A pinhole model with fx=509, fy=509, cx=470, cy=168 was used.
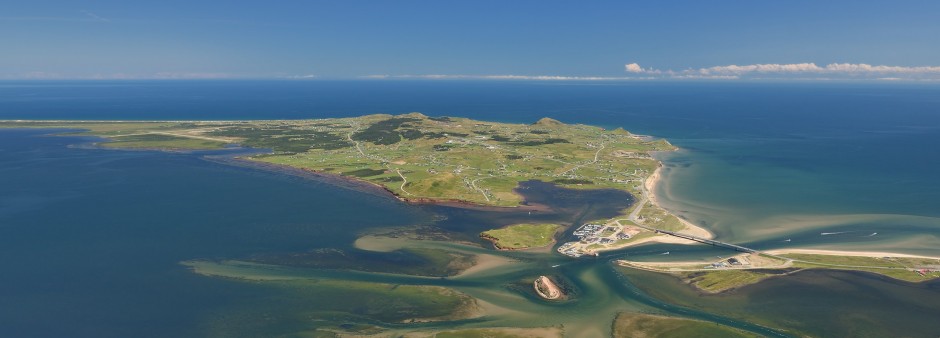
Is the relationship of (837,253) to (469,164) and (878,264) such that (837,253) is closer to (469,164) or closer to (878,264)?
(878,264)

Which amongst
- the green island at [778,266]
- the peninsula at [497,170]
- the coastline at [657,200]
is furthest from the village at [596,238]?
the coastline at [657,200]

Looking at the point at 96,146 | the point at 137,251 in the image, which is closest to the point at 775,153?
the point at 137,251

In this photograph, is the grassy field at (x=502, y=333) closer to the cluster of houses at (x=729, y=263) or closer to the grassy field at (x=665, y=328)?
the grassy field at (x=665, y=328)

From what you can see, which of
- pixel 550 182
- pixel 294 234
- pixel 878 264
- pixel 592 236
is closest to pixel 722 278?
pixel 592 236

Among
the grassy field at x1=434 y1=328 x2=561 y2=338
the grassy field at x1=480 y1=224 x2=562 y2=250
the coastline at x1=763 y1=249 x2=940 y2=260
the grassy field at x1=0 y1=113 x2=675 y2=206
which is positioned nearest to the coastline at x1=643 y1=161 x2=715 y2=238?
the grassy field at x1=0 y1=113 x2=675 y2=206

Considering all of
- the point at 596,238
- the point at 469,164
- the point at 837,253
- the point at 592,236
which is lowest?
the point at 837,253

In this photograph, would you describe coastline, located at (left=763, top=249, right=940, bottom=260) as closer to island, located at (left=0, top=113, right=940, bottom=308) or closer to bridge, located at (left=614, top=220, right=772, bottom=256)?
island, located at (left=0, top=113, right=940, bottom=308)
